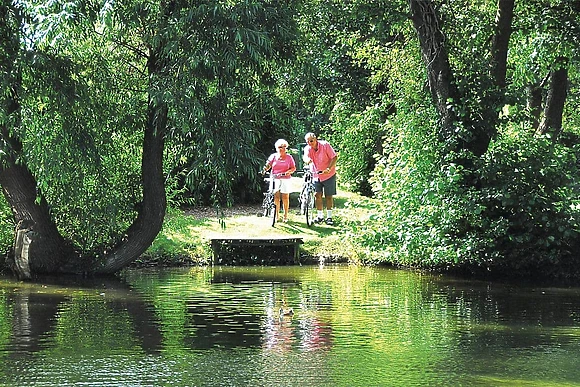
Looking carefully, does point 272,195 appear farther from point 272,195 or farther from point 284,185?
point 284,185

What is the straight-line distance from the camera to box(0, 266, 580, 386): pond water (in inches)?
376

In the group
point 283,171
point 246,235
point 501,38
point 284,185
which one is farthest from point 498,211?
point 283,171

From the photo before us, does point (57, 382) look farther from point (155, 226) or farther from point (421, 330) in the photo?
point (155, 226)

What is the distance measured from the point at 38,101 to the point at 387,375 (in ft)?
24.4

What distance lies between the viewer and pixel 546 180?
17.2 m

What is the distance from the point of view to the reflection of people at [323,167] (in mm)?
21656

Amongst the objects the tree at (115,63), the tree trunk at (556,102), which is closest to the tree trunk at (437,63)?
the tree at (115,63)

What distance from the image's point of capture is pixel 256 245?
1934 cm

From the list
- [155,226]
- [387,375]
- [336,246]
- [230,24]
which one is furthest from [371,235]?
[387,375]

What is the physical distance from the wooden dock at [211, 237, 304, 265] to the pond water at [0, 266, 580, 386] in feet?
5.46

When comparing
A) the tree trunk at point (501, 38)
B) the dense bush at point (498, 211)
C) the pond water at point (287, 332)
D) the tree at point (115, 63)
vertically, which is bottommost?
the pond water at point (287, 332)

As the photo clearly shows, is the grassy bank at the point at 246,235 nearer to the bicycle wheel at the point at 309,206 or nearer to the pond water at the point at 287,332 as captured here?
the bicycle wheel at the point at 309,206

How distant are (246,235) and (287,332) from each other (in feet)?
27.7

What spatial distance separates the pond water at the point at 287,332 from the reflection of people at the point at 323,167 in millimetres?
4206
